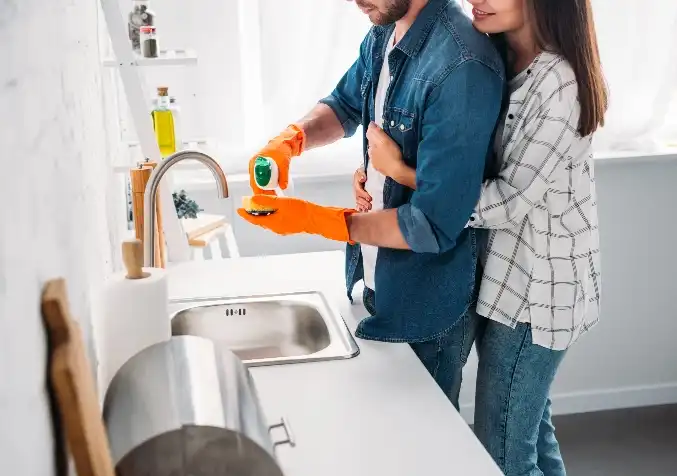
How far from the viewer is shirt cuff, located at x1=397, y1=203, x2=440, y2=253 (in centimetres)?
120

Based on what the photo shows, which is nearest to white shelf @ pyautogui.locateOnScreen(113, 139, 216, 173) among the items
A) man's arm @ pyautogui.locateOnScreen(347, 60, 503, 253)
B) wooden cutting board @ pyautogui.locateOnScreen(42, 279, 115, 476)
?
man's arm @ pyautogui.locateOnScreen(347, 60, 503, 253)

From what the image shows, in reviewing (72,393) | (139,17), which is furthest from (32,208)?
(139,17)

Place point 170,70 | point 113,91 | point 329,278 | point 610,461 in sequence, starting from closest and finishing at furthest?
point 329,278 → point 113,91 → point 170,70 → point 610,461

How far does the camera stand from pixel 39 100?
564 mm

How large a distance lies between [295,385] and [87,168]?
0.47 meters

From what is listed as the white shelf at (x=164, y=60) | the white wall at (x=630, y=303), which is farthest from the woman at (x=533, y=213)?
the white wall at (x=630, y=303)

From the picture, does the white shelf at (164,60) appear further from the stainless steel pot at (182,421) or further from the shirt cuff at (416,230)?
the stainless steel pot at (182,421)

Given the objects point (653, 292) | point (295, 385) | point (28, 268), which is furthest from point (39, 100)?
point (653, 292)

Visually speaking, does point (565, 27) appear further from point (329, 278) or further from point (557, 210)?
point (329, 278)

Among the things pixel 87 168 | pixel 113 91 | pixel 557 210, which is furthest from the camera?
pixel 113 91

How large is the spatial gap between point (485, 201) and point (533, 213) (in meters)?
0.12

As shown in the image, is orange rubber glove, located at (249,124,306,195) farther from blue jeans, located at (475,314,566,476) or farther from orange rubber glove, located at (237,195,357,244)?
blue jeans, located at (475,314,566,476)

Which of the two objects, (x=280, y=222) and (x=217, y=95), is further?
(x=217, y=95)

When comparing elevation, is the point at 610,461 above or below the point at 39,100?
below
